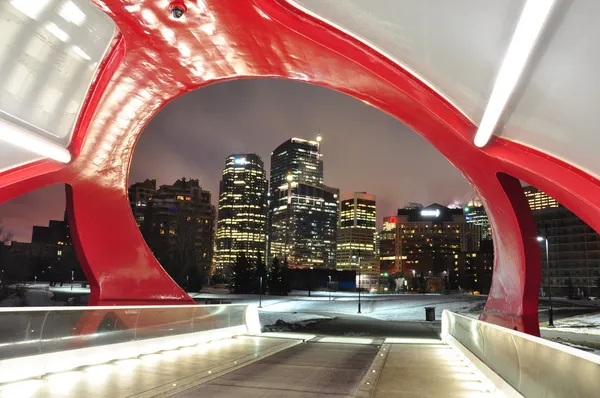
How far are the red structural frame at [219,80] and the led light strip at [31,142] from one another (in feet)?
1.40

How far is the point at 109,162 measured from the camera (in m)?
11.3

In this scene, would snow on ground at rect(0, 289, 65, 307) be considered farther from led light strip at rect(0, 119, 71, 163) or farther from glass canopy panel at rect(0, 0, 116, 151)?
glass canopy panel at rect(0, 0, 116, 151)

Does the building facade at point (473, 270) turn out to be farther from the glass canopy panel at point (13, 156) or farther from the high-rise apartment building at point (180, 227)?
the glass canopy panel at point (13, 156)

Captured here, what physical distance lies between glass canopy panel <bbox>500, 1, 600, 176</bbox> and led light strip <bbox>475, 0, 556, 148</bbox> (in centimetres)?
21

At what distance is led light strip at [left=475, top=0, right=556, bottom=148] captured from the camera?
4102 millimetres

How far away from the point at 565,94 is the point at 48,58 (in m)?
8.03

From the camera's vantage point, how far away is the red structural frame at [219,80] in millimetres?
7215

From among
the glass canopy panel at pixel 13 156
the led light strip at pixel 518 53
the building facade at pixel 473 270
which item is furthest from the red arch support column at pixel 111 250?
the building facade at pixel 473 270

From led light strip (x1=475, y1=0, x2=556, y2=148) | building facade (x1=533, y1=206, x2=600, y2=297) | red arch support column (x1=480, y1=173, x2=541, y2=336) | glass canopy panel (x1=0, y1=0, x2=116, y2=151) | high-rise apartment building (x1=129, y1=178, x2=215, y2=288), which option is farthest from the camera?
building facade (x1=533, y1=206, x2=600, y2=297)

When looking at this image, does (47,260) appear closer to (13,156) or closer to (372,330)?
(372,330)

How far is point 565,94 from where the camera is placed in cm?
537

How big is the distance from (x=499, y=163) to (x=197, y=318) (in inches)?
310

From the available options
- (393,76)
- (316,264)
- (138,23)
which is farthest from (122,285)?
(316,264)

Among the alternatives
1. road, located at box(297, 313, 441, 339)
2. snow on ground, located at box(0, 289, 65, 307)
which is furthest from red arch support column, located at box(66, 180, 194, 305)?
snow on ground, located at box(0, 289, 65, 307)
